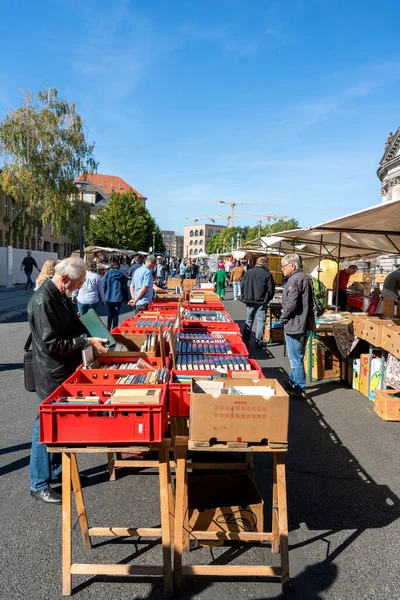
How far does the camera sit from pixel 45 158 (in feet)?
101

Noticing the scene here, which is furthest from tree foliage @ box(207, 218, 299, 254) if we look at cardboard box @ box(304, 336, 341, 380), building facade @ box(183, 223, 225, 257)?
cardboard box @ box(304, 336, 341, 380)

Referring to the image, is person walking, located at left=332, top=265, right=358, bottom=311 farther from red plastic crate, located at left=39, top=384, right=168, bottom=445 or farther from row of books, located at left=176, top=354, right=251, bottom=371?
red plastic crate, located at left=39, top=384, right=168, bottom=445

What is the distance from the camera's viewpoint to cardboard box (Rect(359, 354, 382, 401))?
659 cm

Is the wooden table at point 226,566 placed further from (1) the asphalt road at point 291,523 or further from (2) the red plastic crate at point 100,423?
(2) the red plastic crate at point 100,423

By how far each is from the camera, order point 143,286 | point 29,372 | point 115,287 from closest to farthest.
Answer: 1. point 29,372
2. point 143,286
3. point 115,287

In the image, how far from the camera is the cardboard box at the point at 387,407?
5.80 metres

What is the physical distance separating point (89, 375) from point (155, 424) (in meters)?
1.01

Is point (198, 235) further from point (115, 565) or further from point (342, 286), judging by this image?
point (115, 565)

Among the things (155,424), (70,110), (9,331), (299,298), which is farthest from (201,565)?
(70,110)

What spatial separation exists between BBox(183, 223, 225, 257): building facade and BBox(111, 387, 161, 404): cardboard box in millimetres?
179668

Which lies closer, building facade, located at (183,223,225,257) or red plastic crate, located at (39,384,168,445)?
red plastic crate, located at (39,384,168,445)

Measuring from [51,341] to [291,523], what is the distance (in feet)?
7.28

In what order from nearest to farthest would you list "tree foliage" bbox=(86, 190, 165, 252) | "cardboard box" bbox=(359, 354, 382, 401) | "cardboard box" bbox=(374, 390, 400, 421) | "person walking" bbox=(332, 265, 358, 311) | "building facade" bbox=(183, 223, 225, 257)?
"cardboard box" bbox=(374, 390, 400, 421)
"cardboard box" bbox=(359, 354, 382, 401)
"person walking" bbox=(332, 265, 358, 311)
"tree foliage" bbox=(86, 190, 165, 252)
"building facade" bbox=(183, 223, 225, 257)

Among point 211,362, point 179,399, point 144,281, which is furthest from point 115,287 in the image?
point 179,399
